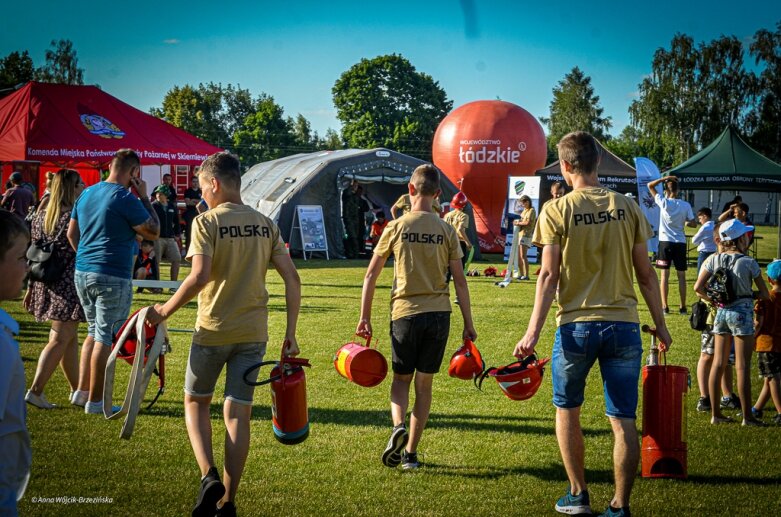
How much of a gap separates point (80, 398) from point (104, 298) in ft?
3.59

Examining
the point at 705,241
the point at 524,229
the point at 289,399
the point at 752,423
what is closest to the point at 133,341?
the point at 289,399

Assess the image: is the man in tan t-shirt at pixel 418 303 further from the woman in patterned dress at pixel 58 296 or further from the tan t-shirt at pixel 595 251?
the woman in patterned dress at pixel 58 296

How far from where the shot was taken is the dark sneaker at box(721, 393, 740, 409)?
7.36m

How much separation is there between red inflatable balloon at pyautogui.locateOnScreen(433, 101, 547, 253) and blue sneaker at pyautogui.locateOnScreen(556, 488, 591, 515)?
25.9 meters

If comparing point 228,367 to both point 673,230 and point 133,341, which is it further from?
point 673,230

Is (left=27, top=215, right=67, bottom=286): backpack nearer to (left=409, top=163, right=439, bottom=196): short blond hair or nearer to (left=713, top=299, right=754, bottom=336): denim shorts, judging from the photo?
(left=409, top=163, right=439, bottom=196): short blond hair

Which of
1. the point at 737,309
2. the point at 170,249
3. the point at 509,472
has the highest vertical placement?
the point at 170,249

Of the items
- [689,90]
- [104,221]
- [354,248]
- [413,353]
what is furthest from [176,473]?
[689,90]

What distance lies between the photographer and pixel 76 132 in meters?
21.9

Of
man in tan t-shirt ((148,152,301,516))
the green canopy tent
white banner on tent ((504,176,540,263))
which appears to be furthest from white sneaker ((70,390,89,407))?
the green canopy tent

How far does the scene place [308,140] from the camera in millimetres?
102375

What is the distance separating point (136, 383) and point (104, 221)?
226 centimetres

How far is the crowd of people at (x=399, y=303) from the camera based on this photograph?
434cm

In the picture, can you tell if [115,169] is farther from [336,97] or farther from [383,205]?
[336,97]
